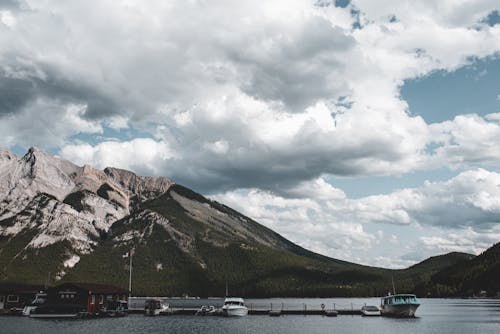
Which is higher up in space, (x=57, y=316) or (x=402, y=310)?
(x=57, y=316)

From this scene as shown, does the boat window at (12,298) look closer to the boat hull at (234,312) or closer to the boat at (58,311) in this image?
the boat at (58,311)

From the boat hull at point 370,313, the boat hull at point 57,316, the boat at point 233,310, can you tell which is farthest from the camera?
the boat at point 233,310

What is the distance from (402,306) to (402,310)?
1.50 m

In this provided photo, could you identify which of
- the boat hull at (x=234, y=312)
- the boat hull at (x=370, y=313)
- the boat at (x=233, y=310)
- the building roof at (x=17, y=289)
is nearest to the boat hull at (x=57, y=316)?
the building roof at (x=17, y=289)

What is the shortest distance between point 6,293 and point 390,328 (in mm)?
115255

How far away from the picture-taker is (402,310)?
132 m

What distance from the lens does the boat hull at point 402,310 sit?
13100cm

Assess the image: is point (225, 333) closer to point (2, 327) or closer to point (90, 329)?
point (90, 329)

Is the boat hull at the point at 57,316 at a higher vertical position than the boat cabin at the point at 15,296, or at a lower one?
lower

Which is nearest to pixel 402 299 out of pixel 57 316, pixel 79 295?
pixel 79 295

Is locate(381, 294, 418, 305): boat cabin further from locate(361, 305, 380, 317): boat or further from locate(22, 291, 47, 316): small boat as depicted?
locate(22, 291, 47, 316): small boat

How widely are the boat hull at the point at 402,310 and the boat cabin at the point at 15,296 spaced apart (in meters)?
110

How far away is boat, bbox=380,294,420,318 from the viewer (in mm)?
130750

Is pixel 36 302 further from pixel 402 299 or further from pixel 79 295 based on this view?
pixel 402 299
